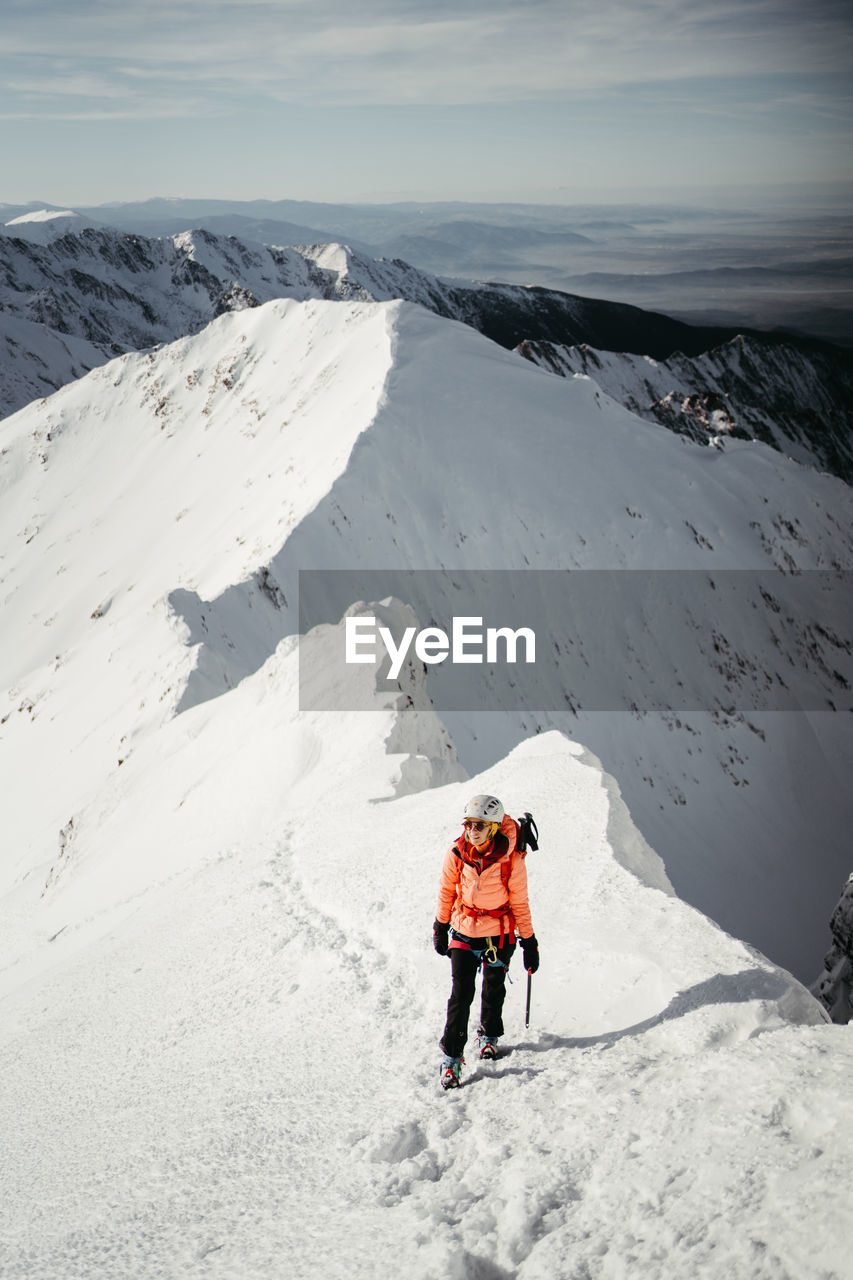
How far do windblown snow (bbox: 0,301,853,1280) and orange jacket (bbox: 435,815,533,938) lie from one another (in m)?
0.93

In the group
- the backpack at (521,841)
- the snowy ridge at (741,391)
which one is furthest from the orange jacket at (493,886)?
the snowy ridge at (741,391)

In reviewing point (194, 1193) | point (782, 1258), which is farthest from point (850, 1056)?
point (194, 1193)

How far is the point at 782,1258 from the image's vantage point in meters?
4.10

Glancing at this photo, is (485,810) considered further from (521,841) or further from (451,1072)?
(451,1072)

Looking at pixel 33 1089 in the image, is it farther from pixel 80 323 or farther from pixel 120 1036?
pixel 80 323

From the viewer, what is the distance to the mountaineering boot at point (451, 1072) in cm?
625

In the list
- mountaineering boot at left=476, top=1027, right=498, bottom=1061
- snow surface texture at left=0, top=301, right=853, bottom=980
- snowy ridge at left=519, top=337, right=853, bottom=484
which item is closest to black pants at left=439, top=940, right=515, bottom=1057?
mountaineering boot at left=476, top=1027, right=498, bottom=1061

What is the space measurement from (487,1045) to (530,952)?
0.76 metres

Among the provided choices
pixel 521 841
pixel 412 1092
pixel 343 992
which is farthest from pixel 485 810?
pixel 343 992

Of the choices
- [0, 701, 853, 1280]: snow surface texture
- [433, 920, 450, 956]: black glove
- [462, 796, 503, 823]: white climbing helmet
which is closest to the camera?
[0, 701, 853, 1280]: snow surface texture

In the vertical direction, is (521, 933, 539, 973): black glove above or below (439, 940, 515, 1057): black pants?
above

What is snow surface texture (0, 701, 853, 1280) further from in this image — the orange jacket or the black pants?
the orange jacket

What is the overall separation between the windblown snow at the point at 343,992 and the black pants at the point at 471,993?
319 millimetres

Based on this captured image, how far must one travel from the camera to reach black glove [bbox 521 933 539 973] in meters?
6.61
